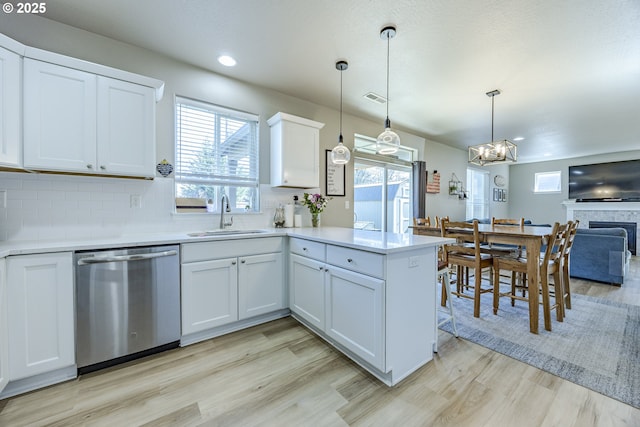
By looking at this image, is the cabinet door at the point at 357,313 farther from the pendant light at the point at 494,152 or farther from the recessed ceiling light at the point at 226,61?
the pendant light at the point at 494,152

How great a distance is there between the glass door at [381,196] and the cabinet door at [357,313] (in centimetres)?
237

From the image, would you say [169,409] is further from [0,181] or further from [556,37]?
[556,37]

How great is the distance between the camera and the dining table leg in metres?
2.40

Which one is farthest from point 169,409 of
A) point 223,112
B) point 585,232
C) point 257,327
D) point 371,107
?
point 585,232

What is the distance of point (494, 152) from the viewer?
3.51 m

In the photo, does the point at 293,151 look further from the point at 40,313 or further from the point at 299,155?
the point at 40,313

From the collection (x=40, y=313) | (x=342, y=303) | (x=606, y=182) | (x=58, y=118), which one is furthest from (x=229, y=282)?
(x=606, y=182)

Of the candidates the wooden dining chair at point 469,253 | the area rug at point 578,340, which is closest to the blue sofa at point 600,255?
the area rug at point 578,340

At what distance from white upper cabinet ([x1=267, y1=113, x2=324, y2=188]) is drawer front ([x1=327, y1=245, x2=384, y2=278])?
1.34 m

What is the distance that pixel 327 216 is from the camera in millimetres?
3926

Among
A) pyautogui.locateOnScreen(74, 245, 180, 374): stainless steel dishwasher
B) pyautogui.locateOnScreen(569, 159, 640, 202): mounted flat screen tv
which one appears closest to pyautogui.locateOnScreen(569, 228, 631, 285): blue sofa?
pyautogui.locateOnScreen(569, 159, 640, 202): mounted flat screen tv

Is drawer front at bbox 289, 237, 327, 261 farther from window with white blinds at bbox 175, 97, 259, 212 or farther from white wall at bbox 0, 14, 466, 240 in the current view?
window with white blinds at bbox 175, 97, 259, 212

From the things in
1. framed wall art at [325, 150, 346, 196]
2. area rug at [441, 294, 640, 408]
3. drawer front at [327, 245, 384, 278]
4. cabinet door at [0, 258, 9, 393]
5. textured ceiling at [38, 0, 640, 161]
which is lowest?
area rug at [441, 294, 640, 408]

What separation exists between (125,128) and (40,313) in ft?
4.71
